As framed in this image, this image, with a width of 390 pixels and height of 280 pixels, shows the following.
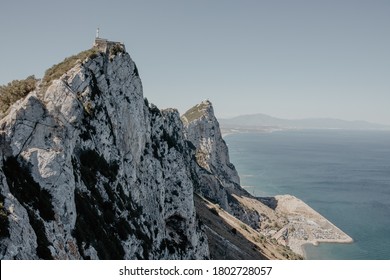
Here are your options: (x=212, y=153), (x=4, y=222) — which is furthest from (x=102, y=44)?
(x=212, y=153)

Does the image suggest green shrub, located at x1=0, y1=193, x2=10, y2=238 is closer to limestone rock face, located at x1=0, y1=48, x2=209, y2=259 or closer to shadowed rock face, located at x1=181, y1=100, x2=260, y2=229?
limestone rock face, located at x1=0, y1=48, x2=209, y2=259

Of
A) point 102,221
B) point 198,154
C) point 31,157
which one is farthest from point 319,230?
point 31,157

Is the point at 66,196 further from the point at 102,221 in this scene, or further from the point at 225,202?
the point at 225,202

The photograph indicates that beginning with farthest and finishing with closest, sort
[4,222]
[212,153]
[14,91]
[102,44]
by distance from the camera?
1. [212,153]
2. [102,44]
3. [14,91]
4. [4,222]

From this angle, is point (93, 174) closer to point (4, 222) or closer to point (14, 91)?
point (14, 91)

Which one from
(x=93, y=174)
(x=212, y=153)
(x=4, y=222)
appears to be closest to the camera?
(x=4, y=222)
